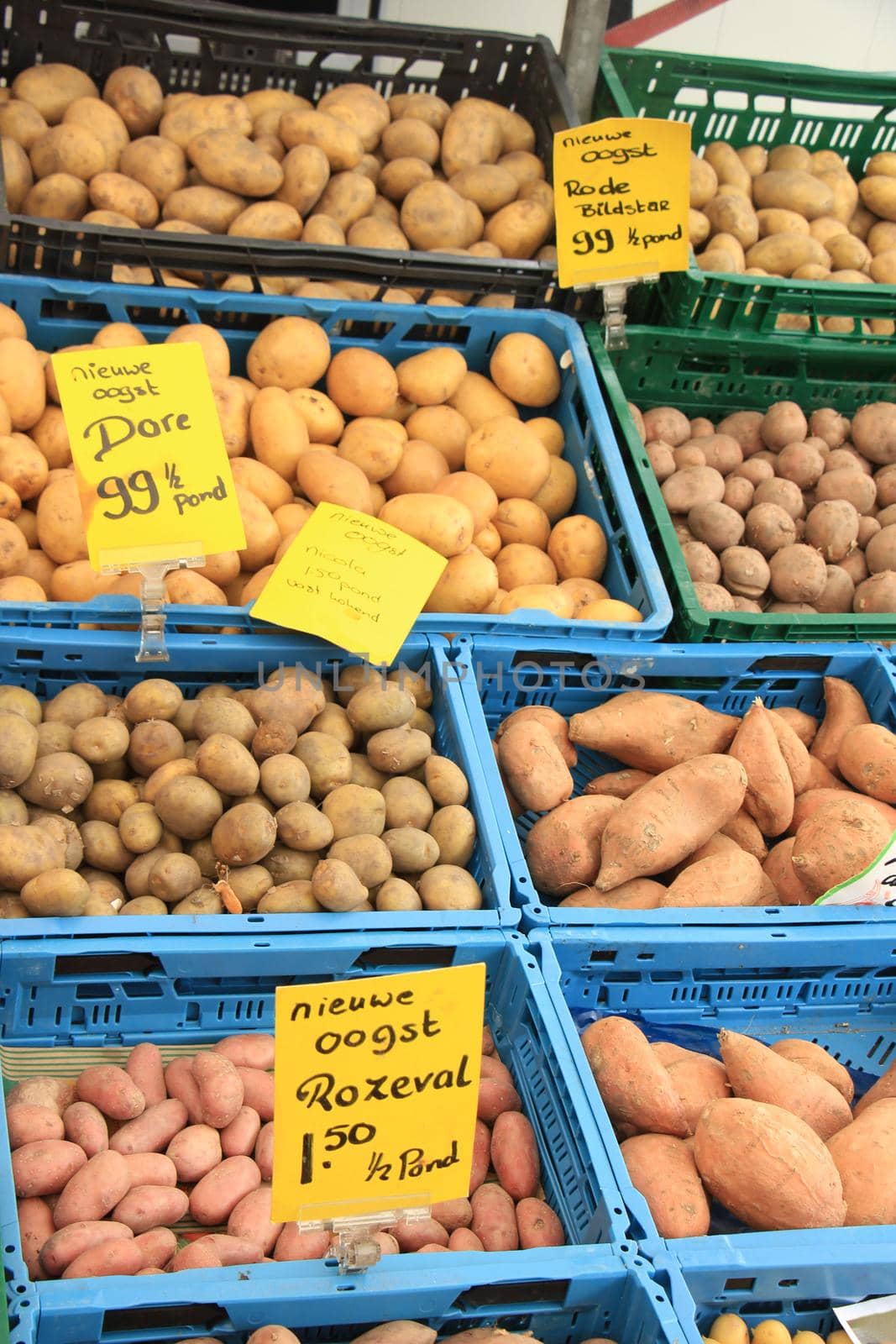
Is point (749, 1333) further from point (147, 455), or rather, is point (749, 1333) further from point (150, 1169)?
point (147, 455)

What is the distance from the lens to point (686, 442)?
117 inches

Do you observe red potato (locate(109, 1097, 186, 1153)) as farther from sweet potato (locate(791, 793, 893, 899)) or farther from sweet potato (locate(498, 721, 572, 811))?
sweet potato (locate(791, 793, 893, 899))

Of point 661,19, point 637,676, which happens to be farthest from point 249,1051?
point 661,19

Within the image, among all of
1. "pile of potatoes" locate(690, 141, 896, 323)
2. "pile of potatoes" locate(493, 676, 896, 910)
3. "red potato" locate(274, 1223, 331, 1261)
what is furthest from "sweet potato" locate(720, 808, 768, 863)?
"pile of potatoes" locate(690, 141, 896, 323)

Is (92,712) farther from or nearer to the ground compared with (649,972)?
farther from the ground

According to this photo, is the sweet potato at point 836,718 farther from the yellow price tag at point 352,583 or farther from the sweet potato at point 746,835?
the yellow price tag at point 352,583

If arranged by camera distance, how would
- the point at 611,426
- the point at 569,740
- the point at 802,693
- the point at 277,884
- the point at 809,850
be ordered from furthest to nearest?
the point at 611,426 → the point at 802,693 → the point at 569,740 → the point at 809,850 → the point at 277,884

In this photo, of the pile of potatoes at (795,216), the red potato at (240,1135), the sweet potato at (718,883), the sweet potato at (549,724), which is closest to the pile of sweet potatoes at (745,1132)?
the sweet potato at (718,883)

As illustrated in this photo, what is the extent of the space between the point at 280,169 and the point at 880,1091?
230cm

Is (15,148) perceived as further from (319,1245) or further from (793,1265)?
(793,1265)

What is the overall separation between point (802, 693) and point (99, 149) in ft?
6.44

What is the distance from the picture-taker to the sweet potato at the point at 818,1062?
1.86m

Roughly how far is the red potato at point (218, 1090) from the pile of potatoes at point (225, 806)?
0.22 metres

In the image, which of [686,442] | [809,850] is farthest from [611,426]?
[809,850]
